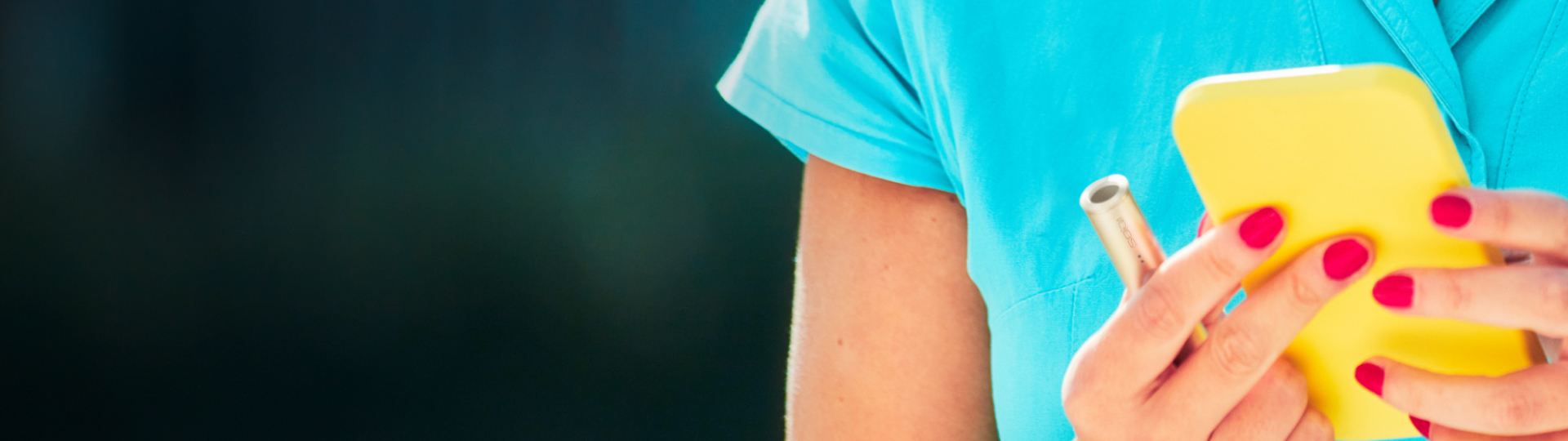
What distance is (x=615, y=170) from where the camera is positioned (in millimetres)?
1482

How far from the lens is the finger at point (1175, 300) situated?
0.89ft

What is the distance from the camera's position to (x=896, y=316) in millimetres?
492

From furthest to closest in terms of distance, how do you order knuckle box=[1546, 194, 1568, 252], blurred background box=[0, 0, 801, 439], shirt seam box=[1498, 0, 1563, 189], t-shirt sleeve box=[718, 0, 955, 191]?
blurred background box=[0, 0, 801, 439]
t-shirt sleeve box=[718, 0, 955, 191]
shirt seam box=[1498, 0, 1563, 189]
knuckle box=[1546, 194, 1568, 252]

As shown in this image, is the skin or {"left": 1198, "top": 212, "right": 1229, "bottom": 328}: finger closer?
{"left": 1198, "top": 212, "right": 1229, "bottom": 328}: finger

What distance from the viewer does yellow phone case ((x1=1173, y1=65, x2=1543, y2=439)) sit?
0.82ft

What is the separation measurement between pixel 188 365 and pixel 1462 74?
175 centimetres

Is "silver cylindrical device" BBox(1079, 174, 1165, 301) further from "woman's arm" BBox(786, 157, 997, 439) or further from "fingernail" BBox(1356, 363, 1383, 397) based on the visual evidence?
"woman's arm" BBox(786, 157, 997, 439)

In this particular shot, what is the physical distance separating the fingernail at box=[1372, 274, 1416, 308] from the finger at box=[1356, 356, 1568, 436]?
0.10ft

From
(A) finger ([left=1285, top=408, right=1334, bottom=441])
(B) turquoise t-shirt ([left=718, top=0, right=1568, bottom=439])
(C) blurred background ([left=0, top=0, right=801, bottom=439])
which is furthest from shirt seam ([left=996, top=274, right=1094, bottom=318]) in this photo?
(C) blurred background ([left=0, top=0, right=801, bottom=439])

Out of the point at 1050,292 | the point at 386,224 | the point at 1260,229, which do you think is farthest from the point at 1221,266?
the point at 386,224

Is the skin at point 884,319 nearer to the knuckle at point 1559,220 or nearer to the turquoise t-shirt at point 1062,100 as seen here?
the turquoise t-shirt at point 1062,100

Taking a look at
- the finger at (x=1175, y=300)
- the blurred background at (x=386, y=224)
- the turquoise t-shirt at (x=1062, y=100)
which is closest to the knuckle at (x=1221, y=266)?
the finger at (x=1175, y=300)

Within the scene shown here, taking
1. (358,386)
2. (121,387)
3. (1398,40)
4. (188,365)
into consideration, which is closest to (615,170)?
(358,386)

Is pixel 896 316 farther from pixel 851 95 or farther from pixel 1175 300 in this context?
pixel 1175 300
